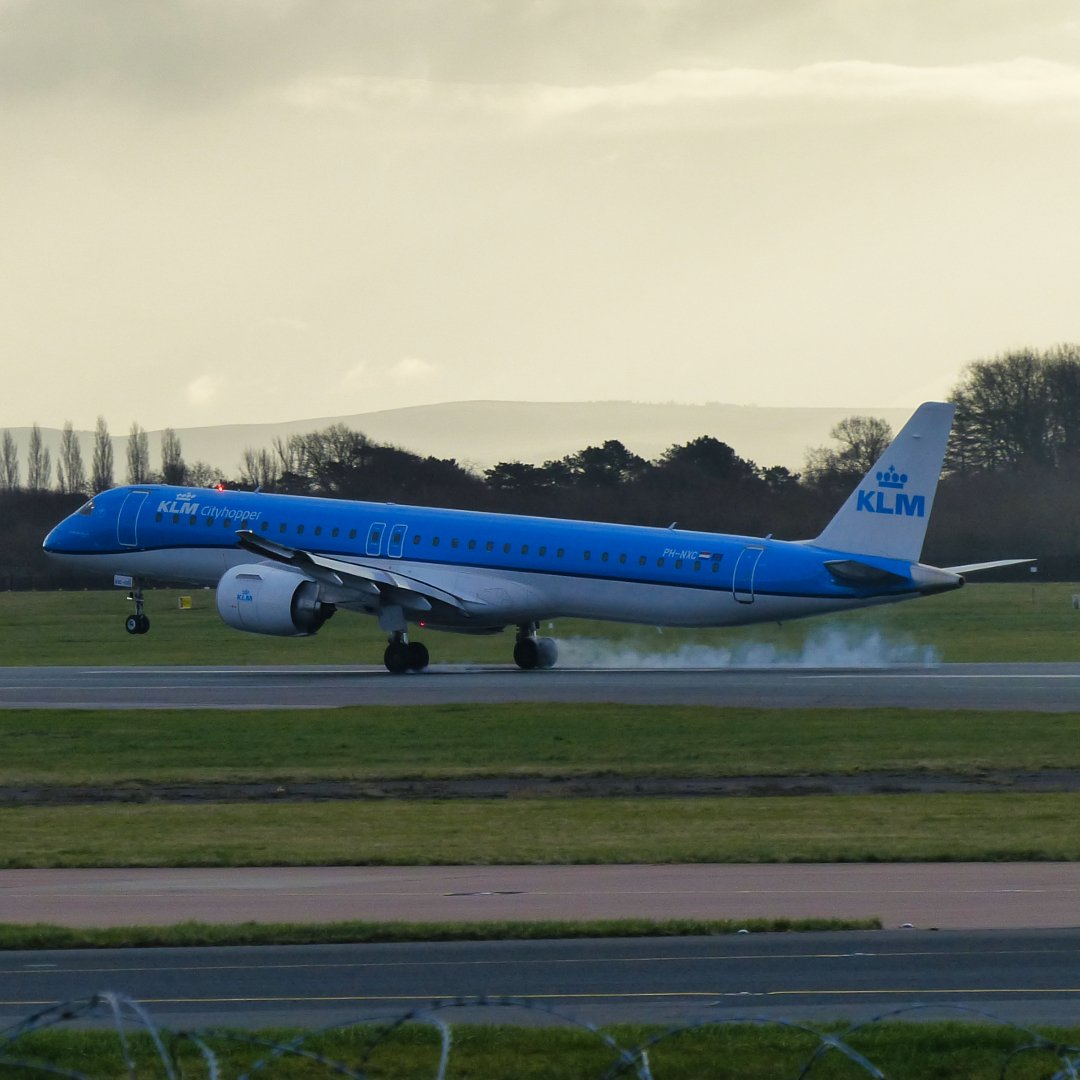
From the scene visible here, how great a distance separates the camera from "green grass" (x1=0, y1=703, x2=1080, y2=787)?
29875mm

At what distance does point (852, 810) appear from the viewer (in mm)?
25047

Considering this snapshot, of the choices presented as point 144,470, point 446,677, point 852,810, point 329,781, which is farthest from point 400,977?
point 144,470

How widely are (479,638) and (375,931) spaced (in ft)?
160

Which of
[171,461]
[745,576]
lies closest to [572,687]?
[745,576]

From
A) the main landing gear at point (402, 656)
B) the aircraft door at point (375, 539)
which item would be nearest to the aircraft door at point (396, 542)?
the aircraft door at point (375, 539)

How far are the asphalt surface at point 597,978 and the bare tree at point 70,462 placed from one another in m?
117

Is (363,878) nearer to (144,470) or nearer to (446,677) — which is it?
(446,677)

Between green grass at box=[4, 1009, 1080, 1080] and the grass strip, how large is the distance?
3468 millimetres

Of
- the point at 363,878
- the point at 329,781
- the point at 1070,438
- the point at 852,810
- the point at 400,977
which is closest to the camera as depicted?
the point at 400,977

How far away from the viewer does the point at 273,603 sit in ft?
159

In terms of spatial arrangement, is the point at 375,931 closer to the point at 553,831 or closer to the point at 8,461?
the point at 553,831

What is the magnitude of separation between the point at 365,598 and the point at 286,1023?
1446 inches

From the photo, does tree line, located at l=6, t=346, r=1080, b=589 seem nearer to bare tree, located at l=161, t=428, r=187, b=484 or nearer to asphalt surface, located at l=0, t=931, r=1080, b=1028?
bare tree, located at l=161, t=428, r=187, b=484

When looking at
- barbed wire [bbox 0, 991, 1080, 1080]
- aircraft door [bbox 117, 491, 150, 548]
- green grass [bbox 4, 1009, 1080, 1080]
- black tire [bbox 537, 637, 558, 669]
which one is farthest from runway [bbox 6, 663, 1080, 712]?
barbed wire [bbox 0, 991, 1080, 1080]
